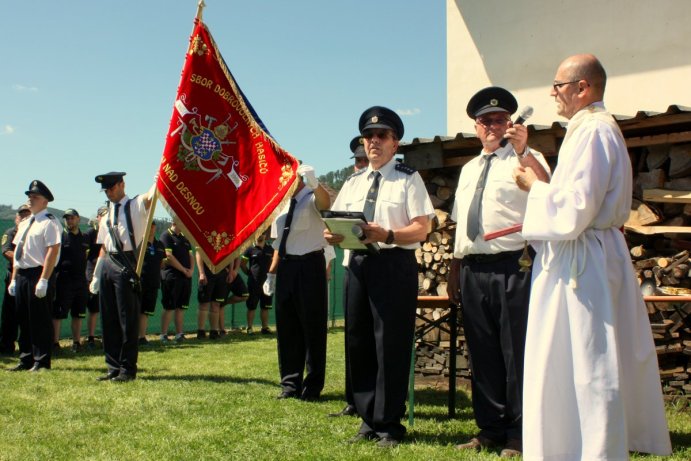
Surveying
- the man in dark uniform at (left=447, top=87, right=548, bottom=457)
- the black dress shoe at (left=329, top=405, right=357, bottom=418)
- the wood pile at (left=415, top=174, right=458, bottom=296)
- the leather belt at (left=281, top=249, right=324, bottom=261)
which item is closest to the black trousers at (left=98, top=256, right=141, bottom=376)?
the leather belt at (left=281, top=249, right=324, bottom=261)

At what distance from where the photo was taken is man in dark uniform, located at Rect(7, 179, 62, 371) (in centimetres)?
884

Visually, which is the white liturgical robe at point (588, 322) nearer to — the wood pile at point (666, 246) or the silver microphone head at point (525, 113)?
the silver microphone head at point (525, 113)

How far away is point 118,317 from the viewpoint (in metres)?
8.05

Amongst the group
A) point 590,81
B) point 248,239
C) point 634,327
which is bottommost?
point 634,327

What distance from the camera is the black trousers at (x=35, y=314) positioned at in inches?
348

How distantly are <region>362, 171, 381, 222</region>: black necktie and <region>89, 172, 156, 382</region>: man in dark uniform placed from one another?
3.49m

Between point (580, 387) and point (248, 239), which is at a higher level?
point (248, 239)

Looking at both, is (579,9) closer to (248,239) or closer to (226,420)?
(248,239)

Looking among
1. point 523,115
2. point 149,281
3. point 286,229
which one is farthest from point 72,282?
point 523,115

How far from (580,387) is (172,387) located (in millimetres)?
5093

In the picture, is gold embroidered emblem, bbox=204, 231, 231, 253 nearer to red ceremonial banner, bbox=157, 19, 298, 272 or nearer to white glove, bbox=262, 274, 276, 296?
red ceremonial banner, bbox=157, 19, 298, 272

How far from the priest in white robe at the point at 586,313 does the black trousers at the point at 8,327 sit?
30.9 ft

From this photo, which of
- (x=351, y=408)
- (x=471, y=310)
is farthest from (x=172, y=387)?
(x=471, y=310)

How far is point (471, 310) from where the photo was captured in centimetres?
489
